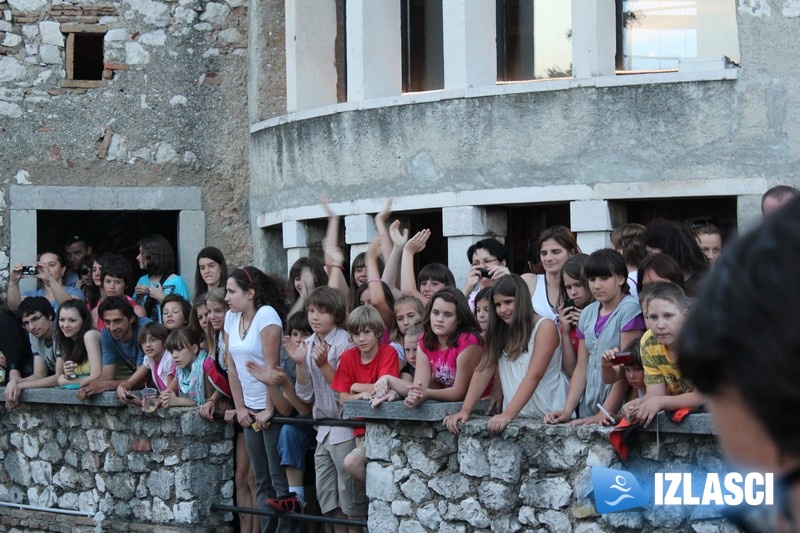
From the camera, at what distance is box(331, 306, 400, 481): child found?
687 cm

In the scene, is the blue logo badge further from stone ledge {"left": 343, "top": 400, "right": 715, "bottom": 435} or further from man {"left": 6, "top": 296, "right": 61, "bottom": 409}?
man {"left": 6, "top": 296, "right": 61, "bottom": 409}

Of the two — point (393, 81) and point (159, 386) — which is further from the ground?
point (393, 81)

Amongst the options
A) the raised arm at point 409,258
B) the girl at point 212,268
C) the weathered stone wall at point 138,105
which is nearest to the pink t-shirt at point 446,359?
the raised arm at point 409,258

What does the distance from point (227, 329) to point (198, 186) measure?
5030mm

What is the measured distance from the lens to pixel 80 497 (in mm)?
9125

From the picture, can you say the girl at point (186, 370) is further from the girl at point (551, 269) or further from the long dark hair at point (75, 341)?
the girl at point (551, 269)

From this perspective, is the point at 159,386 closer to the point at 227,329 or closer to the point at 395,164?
the point at 227,329

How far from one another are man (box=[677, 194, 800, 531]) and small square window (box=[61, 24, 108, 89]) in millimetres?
11902

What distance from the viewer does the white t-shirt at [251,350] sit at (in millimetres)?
7688

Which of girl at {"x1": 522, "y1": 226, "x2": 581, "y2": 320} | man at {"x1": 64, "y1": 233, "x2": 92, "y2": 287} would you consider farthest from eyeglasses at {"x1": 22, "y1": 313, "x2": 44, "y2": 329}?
girl at {"x1": 522, "y1": 226, "x2": 581, "y2": 320}

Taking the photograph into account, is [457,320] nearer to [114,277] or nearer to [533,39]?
[114,277]

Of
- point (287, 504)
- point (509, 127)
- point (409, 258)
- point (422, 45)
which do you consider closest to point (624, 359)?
point (287, 504)

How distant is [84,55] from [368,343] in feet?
23.0

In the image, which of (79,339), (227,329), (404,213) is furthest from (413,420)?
(404,213)
